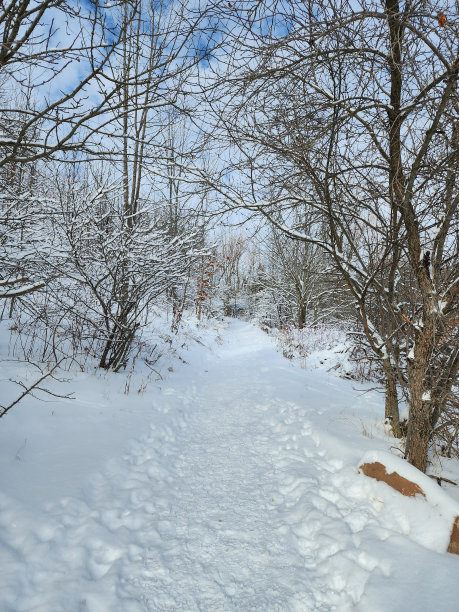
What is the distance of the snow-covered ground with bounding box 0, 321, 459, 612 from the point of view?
1.56 metres

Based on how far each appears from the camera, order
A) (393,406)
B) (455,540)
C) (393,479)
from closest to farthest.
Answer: (455,540) → (393,479) → (393,406)

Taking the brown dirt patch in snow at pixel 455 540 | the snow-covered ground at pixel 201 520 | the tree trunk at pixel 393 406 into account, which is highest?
the tree trunk at pixel 393 406

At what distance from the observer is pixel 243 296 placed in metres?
29.6

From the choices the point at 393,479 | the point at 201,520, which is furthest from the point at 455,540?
the point at 201,520

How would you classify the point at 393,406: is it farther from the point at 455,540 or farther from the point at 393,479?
the point at 455,540

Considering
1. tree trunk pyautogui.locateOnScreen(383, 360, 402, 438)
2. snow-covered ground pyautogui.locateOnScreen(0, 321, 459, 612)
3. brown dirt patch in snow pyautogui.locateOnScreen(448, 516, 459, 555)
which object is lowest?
snow-covered ground pyautogui.locateOnScreen(0, 321, 459, 612)

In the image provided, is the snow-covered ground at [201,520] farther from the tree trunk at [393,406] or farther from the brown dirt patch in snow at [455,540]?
the tree trunk at [393,406]

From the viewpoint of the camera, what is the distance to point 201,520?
2.17m

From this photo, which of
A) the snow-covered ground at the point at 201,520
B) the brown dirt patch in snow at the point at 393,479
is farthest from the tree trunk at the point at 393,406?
the brown dirt patch in snow at the point at 393,479

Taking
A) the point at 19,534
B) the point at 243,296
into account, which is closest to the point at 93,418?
the point at 19,534

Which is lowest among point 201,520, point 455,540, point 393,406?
point 201,520

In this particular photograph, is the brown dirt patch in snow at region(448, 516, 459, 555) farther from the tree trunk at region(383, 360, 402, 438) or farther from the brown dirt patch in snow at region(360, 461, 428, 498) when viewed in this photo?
the tree trunk at region(383, 360, 402, 438)

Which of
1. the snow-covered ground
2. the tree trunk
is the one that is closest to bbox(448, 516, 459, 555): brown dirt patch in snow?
the snow-covered ground

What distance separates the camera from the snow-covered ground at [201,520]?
5.13 ft
